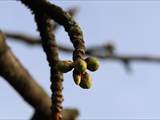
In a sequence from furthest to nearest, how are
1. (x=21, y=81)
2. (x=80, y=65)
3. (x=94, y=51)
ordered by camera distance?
(x=94, y=51) → (x=21, y=81) → (x=80, y=65)

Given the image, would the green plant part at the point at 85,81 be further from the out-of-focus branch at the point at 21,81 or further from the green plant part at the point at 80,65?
the out-of-focus branch at the point at 21,81

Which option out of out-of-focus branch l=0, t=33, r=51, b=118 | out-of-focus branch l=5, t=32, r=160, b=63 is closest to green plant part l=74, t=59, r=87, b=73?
out-of-focus branch l=0, t=33, r=51, b=118

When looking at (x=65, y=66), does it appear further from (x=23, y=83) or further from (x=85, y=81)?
(x=23, y=83)

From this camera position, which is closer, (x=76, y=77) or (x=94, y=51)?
(x=76, y=77)

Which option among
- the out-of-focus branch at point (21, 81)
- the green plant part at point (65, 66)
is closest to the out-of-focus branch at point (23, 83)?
the out-of-focus branch at point (21, 81)

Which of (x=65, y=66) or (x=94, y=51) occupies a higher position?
(x=65, y=66)

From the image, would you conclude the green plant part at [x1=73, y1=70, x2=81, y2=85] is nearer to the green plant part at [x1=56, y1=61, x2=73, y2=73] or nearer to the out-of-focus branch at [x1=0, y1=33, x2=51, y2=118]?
the green plant part at [x1=56, y1=61, x2=73, y2=73]

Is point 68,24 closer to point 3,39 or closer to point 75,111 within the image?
point 3,39

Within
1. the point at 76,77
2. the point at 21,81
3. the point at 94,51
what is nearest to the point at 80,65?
the point at 76,77
